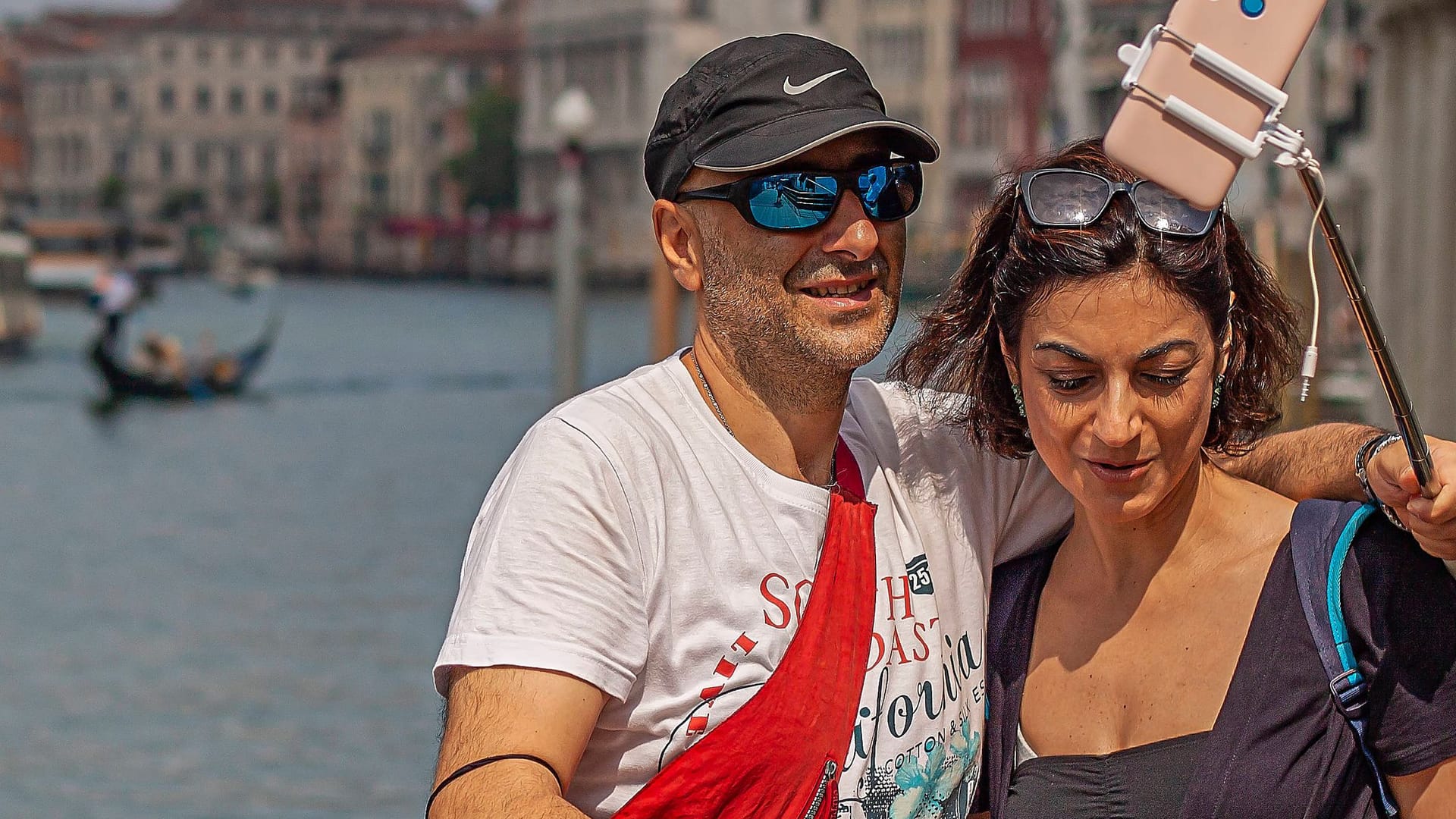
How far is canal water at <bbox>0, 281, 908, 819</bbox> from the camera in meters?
10.8

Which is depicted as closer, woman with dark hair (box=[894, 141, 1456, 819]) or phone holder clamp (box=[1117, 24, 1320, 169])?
phone holder clamp (box=[1117, 24, 1320, 169])

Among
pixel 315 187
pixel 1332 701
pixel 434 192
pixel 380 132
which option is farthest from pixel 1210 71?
pixel 315 187

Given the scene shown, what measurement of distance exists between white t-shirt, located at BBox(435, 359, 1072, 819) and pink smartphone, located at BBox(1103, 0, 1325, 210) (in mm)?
662

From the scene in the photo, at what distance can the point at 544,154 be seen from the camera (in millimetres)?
73938

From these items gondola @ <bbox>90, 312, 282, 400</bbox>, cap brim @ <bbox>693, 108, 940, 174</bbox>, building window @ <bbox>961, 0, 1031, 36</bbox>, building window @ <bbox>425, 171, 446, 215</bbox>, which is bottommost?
building window @ <bbox>425, 171, 446, 215</bbox>

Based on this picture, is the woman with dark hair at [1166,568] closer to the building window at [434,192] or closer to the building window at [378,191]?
the building window at [434,192]

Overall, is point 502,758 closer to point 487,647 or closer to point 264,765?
point 487,647

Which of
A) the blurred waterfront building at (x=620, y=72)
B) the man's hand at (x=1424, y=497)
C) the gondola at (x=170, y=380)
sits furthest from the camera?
the blurred waterfront building at (x=620, y=72)

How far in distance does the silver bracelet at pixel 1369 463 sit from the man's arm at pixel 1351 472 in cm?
2

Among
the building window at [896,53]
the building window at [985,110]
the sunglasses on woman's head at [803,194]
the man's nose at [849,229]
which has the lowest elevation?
the building window at [985,110]

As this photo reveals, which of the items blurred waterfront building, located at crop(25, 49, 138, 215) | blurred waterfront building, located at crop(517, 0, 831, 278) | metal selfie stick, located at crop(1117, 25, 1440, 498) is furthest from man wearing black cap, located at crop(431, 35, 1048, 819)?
blurred waterfront building, located at crop(25, 49, 138, 215)

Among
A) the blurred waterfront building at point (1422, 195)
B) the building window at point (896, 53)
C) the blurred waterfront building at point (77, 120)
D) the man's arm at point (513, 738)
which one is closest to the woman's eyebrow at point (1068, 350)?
the man's arm at point (513, 738)

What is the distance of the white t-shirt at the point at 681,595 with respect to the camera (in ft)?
6.60

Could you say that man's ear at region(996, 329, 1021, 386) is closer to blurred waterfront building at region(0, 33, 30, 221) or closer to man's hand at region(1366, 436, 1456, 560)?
man's hand at region(1366, 436, 1456, 560)
